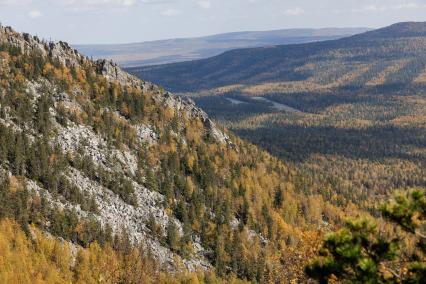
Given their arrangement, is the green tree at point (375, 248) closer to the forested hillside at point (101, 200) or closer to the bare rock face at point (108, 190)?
the forested hillside at point (101, 200)

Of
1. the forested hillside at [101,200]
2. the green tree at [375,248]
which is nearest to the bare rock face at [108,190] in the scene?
the forested hillside at [101,200]

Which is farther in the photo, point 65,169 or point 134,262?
point 65,169

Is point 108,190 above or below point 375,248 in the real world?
below

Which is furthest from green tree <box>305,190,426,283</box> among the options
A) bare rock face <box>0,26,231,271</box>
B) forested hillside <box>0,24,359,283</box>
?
bare rock face <box>0,26,231,271</box>

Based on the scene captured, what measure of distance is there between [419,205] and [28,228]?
104575 millimetres

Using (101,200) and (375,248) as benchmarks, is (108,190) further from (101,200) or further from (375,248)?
(375,248)

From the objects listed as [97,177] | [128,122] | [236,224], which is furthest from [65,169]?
[236,224]

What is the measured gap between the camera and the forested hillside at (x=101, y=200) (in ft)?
385

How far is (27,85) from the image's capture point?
16712 centimetres

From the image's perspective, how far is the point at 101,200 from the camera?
Answer: 14488 centimetres

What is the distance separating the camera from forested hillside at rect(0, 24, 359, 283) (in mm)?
117312

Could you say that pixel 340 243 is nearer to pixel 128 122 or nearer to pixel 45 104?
pixel 45 104

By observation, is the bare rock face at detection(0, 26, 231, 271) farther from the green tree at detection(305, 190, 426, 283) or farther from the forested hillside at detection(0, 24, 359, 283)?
the green tree at detection(305, 190, 426, 283)

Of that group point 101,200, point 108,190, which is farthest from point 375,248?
point 108,190
